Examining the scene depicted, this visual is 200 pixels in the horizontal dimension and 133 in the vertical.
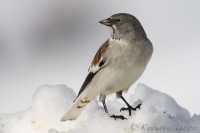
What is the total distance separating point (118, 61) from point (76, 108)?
2.02 ft

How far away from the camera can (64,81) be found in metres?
17.3

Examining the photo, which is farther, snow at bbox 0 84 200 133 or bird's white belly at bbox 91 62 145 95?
bird's white belly at bbox 91 62 145 95

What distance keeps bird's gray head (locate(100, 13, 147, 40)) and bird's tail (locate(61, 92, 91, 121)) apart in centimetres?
58

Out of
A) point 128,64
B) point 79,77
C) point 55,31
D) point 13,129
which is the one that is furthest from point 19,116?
point 55,31

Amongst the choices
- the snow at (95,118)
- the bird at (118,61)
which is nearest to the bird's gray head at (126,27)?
the bird at (118,61)

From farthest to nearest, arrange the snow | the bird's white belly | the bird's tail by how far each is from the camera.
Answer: the bird's white belly → the bird's tail → the snow

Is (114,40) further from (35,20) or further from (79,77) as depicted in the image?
(35,20)

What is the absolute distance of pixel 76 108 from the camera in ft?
22.1

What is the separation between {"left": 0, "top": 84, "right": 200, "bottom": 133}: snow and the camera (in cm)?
578

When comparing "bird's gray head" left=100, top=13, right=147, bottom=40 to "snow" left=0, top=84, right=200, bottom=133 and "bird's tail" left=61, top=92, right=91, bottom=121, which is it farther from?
"snow" left=0, top=84, right=200, bottom=133

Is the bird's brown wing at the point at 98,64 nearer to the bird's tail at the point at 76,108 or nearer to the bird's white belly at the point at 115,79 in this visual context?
the bird's white belly at the point at 115,79

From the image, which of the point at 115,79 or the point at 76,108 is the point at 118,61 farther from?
the point at 76,108

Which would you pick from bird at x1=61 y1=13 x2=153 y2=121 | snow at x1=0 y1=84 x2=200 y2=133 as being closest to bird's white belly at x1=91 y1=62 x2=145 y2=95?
bird at x1=61 y1=13 x2=153 y2=121

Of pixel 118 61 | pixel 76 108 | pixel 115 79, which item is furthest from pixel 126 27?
pixel 76 108
